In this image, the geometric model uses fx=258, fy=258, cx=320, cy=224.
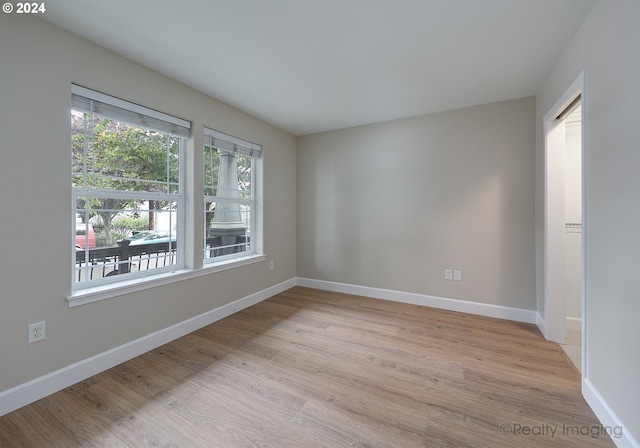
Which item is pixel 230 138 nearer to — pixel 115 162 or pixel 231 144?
pixel 231 144

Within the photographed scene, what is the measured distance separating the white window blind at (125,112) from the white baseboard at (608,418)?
3699mm

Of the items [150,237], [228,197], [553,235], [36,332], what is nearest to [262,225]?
[228,197]

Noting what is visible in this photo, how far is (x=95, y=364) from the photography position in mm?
1910

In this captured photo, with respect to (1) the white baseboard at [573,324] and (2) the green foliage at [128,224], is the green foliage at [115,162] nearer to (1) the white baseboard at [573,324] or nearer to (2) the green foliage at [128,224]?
(2) the green foliage at [128,224]

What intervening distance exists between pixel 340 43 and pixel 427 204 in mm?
2155

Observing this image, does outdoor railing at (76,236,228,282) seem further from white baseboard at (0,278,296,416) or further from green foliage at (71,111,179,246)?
white baseboard at (0,278,296,416)

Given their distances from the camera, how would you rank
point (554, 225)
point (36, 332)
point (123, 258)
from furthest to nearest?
point (554, 225) < point (123, 258) < point (36, 332)

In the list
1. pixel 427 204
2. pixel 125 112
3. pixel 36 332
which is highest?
pixel 125 112

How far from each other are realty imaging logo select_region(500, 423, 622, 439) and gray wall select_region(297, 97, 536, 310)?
5.31 ft

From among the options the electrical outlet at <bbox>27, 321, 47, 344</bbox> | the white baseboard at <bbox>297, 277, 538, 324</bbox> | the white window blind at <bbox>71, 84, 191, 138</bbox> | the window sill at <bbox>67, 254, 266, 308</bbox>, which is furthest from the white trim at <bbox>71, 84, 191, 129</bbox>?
the white baseboard at <bbox>297, 277, 538, 324</bbox>

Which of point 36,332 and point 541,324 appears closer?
point 36,332

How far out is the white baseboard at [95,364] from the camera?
1567mm

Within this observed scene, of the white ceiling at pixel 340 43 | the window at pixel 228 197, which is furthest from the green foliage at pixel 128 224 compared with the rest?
the white ceiling at pixel 340 43

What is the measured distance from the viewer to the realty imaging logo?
1396 mm
